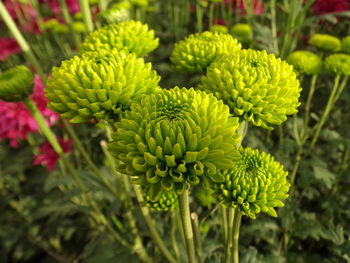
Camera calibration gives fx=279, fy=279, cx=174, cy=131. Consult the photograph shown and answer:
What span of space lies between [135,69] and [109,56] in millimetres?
60

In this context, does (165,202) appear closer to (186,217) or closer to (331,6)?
(186,217)

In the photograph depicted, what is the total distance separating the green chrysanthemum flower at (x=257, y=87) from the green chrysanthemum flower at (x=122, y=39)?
0.28 m

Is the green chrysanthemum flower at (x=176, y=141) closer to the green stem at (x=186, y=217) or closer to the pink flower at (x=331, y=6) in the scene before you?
the green stem at (x=186, y=217)

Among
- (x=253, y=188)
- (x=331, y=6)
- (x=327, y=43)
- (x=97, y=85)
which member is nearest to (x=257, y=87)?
(x=253, y=188)

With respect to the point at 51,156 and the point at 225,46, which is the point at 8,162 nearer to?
the point at 51,156

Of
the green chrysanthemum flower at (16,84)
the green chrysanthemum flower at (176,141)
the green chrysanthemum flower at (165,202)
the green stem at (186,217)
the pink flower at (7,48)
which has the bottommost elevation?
the pink flower at (7,48)

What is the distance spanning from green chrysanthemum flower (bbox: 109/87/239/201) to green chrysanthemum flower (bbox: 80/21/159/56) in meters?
0.30

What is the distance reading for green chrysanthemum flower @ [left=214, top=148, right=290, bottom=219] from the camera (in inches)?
19.9

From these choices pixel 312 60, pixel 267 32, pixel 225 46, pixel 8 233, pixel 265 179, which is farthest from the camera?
pixel 8 233

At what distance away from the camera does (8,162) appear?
192cm

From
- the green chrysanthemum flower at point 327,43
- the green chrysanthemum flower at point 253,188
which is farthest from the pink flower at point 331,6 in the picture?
the green chrysanthemum flower at point 253,188

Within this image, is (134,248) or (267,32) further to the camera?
(267,32)

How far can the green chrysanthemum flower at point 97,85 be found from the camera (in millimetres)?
519

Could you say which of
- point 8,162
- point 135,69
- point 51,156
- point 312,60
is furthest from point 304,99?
point 8,162
